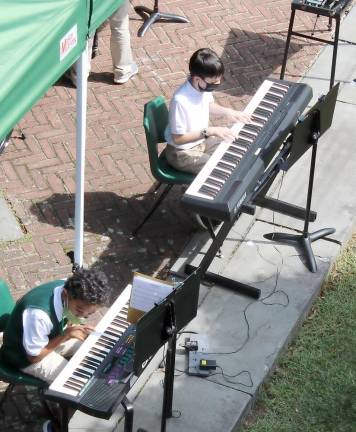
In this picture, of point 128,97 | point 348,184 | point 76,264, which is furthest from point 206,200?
point 128,97

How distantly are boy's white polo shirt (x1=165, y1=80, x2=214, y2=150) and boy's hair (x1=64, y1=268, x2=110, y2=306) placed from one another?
6.08 ft

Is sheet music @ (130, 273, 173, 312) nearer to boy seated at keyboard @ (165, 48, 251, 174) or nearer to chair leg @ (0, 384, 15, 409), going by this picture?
chair leg @ (0, 384, 15, 409)

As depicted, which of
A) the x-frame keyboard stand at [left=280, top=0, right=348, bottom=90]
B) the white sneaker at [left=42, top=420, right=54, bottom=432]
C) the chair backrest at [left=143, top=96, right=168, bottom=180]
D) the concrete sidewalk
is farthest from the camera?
the x-frame keyboard stand at [left=280, top=0, right=348, bottom=90]

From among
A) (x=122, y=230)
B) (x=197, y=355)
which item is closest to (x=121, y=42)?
(x=122, y=230)

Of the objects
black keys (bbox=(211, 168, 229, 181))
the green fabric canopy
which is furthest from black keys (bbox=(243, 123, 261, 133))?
the green fabric canopy

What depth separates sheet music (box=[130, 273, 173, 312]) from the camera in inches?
215

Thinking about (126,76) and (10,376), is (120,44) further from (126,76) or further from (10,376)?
(10,376)

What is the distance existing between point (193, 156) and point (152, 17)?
9.07ft

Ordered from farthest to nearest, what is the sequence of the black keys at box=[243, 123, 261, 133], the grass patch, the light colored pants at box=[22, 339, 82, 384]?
the black keys at box=[243, 123, 261, 133] → the grass patch → the light colored pants at box=[22, 339, 82, 384]

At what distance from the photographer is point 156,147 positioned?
24.0ft

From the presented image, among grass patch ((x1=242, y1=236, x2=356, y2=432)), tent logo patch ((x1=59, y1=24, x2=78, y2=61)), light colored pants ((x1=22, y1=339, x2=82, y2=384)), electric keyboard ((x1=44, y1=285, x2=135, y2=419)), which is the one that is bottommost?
grass patch ((x1=242, y1=236, x2=356, y2=432))

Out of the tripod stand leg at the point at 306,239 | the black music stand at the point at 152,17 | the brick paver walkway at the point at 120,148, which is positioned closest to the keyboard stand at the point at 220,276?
the brick paver walkway at the point at 120,148

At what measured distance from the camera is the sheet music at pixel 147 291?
5449 millimetres

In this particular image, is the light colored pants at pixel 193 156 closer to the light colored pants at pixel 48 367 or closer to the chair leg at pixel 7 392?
the light colored pants at pixel 48 367
